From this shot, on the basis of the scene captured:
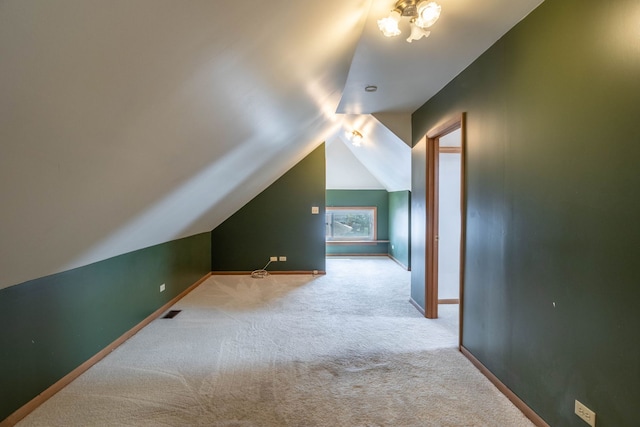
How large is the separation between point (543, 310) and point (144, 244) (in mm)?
3239

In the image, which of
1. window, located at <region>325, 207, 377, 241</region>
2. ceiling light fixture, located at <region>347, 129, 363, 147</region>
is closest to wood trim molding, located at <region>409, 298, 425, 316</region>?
ceiling light fixture, located at <region>347, 129, 363, 147</region>

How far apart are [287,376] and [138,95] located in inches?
76.3

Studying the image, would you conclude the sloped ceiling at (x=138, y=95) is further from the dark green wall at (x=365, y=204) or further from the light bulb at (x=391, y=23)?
the dark green wall at (x=365, y=204)

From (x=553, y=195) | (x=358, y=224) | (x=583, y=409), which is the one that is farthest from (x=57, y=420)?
(x=358, y=224)

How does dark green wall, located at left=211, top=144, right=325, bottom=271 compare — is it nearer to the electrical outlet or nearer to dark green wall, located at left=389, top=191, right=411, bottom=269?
dark green wall, located at left=389, top=191, right=411, bottom=269

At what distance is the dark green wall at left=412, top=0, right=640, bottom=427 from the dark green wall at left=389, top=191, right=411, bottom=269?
11.3ft

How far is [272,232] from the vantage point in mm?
5398

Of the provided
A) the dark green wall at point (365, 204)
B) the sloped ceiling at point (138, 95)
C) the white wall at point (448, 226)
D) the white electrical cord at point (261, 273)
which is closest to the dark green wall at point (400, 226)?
the dark green wall at point (365, 204)

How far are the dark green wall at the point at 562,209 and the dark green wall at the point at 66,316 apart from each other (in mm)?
2878

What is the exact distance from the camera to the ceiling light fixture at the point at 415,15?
4.98 ft

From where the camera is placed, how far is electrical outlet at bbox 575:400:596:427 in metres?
1.39

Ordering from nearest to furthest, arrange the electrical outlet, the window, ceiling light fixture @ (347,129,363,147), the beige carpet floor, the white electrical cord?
the electrical outlet < the beige carpet floor < ceiling light fixture @ (347,129,363,147) < the white electrical cord < the window

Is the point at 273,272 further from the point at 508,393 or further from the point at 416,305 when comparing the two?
the point at 508,393

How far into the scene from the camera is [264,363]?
2373mm
